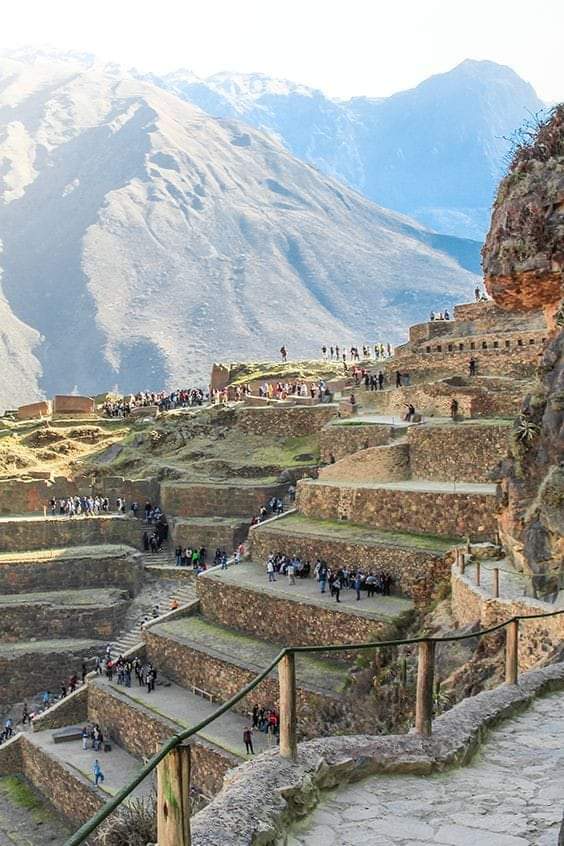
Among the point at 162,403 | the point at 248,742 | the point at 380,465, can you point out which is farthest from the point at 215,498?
the point at 248,742

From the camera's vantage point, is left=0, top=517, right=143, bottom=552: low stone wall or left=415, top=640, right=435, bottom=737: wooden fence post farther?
left=0, top=517, right=143, bottom=552: low stone wall

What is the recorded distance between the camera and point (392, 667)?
19.5 metres

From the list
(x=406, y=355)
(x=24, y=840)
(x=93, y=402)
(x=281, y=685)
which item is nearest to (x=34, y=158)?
(x=93, y=402)

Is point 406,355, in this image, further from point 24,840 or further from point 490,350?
point 24,840

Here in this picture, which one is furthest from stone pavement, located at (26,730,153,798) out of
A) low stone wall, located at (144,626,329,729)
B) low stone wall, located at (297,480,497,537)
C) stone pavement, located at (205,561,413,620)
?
low stone wall, located at (297,480,497,537)

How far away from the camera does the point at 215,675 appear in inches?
902

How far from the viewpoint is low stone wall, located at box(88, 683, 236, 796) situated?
19219 mm

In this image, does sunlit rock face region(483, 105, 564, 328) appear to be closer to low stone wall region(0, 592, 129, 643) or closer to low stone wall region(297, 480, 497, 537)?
low stone wall region(297, 480, 497, 537)

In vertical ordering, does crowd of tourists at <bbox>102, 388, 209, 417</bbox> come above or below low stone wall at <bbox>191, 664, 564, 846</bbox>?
above

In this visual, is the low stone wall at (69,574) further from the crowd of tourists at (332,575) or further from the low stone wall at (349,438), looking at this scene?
the low stone wall at (349,438)

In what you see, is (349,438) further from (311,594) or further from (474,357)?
(311,594)

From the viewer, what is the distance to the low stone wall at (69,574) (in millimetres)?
32094

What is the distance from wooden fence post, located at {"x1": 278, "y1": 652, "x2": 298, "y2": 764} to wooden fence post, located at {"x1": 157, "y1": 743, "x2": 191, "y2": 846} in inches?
60.8

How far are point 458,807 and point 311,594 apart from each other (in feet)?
59.4
